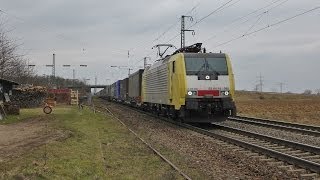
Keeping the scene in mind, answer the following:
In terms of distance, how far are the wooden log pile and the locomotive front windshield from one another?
2879cm

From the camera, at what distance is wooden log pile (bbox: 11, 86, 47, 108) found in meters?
47.5

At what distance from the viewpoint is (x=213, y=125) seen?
24125mm

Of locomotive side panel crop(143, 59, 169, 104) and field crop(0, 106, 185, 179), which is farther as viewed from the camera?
locomotive side panel crop(143, 59, 169, 104)

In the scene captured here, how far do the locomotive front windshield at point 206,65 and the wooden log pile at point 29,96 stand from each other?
94.5ft

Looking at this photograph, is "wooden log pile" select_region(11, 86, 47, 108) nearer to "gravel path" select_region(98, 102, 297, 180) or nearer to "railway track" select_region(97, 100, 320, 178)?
"gravel path" select_region(98, 102, 297, 180)

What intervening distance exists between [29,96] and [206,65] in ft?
102

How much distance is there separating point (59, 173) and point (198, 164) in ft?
11.2

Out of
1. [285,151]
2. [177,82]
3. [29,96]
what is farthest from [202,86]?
[29,96]

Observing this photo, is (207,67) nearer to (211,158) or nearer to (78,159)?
(211,158)

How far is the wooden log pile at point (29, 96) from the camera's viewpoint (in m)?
47.5

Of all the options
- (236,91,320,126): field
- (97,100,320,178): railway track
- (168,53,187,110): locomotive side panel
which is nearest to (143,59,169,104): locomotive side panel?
(168,53,187,110): locomotive side panel

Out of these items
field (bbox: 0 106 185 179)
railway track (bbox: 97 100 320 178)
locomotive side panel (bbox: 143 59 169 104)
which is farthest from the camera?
locomotive side panel (bbox: 143 59 169 104)

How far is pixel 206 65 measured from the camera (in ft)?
72.1

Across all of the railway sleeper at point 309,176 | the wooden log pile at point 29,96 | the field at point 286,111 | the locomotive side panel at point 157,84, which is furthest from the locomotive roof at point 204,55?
the wooden log pile at point 29,96
